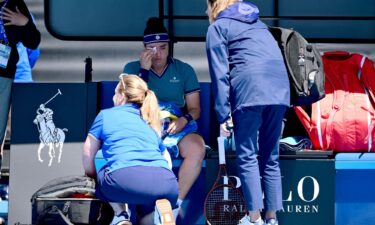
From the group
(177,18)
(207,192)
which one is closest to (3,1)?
(177,18)

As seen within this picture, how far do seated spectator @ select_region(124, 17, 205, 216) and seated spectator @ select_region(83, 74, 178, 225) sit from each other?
1.10 ft

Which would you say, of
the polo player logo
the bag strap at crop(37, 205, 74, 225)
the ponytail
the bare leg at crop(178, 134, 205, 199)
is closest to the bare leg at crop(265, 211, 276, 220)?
the bare leg at crop(178, 134, 205, 199)

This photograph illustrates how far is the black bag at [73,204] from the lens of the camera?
6.04m

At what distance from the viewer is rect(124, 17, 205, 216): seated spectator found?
642cm

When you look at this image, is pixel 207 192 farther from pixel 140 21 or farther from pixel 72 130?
pixel 140 21

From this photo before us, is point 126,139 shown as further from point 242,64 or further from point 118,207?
point 242,64

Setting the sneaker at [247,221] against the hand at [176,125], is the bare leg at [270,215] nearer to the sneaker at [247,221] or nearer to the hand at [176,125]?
the sneaker at [247,221]

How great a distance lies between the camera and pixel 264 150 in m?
6.05

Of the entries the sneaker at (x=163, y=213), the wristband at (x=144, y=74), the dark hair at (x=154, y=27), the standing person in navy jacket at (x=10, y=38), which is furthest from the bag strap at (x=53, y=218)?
the dark hair at (x=154, y=27)

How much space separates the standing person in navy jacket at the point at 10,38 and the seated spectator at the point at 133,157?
91 centimetres

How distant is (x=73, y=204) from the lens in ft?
19.9

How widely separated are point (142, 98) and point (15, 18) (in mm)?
1175

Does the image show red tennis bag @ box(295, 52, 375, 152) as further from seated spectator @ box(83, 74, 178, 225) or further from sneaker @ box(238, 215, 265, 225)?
seated spectator @ box(83, 74, 178, 225)

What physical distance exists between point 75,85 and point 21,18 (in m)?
0.56
